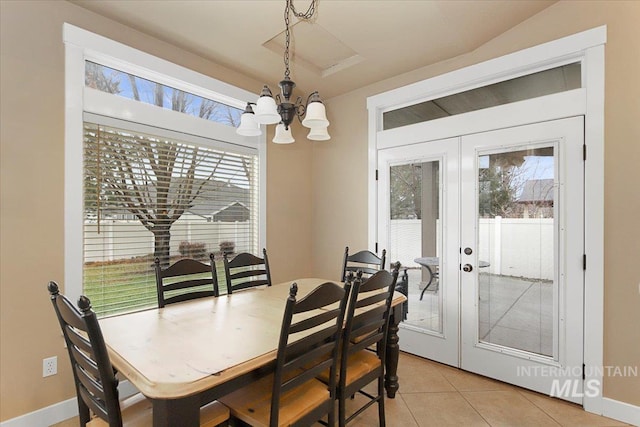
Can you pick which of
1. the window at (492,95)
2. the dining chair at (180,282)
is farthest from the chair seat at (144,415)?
the window at (492,95)

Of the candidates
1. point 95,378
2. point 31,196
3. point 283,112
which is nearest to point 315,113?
point 283,112

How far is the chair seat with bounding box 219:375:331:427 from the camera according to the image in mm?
1384

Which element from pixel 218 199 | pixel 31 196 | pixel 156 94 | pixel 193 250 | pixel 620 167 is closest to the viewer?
pixel 31 196

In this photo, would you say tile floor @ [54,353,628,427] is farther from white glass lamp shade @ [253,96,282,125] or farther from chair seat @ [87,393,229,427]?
white glass lamp shade @ [253,96,282,125]

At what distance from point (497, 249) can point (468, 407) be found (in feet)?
4.15

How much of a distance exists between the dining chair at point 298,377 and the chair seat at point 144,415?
6 cm

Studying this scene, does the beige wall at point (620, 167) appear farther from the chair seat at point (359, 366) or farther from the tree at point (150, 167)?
the tree at point (150, 167)

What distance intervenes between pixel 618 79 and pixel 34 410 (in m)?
4.51

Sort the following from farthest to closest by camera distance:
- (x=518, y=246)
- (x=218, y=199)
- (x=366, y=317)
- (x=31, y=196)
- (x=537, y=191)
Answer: (x=218, y=199) → (x=518, y=246) → (x=537, y=191) → (x=31, y=196) → (x=366, y=317)

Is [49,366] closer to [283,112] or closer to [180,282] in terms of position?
[180,282]

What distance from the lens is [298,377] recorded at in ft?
4.65

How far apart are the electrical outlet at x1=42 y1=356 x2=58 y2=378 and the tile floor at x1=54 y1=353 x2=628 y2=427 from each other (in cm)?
35

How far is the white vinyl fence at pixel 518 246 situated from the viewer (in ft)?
8.16

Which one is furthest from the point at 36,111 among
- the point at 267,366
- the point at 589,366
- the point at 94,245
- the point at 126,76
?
the point at 589,366
